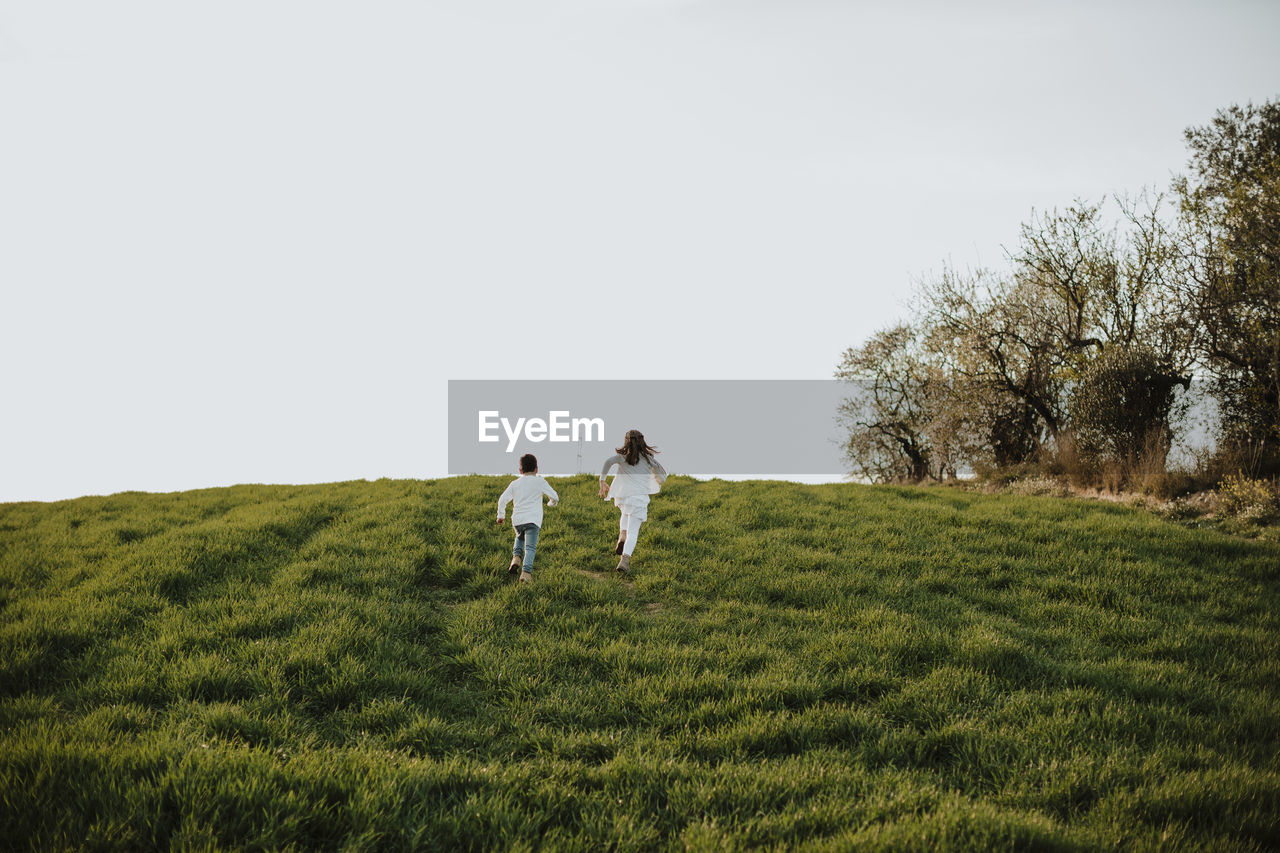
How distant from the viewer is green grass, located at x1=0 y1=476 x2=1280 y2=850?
12.5 feet

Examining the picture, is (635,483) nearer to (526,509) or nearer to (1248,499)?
(526,509)

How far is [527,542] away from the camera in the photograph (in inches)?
368

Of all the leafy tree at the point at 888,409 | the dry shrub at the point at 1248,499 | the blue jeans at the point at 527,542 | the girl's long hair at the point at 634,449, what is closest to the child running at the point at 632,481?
the girl's long hair at the point at 634,449

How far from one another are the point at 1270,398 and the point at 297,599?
21531 mm

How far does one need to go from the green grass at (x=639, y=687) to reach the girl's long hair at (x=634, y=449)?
65.4 inches

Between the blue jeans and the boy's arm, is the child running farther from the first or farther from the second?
the boy's arm

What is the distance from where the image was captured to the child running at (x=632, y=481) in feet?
33.9

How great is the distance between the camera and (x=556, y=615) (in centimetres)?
789

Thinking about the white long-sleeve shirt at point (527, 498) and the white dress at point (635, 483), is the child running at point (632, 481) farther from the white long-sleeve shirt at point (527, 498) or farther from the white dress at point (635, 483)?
the white long-sleeve shirt at point (527, 498)

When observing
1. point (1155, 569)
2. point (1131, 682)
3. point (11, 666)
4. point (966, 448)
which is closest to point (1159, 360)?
point (966, 448)

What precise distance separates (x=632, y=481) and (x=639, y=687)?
4.72 m

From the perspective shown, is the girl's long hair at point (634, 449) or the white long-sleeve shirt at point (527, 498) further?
the girl's long hair at point (634, 449)

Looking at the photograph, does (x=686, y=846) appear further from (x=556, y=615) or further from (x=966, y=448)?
(x=966, y=448)

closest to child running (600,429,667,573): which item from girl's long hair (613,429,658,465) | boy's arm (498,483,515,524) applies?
girl's long hair (613,429,658,465)
